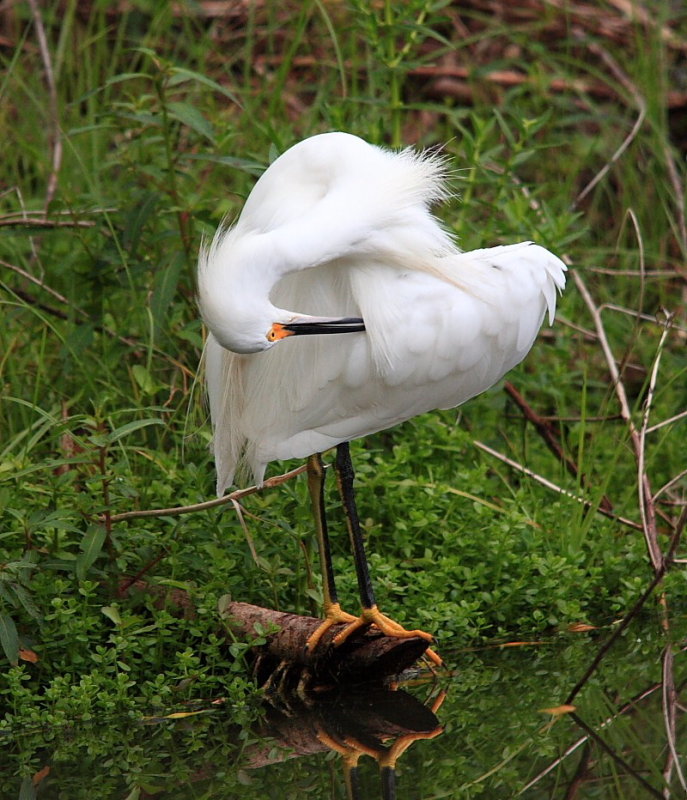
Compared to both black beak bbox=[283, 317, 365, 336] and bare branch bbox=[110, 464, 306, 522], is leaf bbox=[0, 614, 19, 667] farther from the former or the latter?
black beak bbox=[283, 317, 365, 336]

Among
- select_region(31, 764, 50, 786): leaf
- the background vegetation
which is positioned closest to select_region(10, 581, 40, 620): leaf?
the background vegetation

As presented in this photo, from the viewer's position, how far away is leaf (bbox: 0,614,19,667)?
9.18ft

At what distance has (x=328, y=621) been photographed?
3.05 metres

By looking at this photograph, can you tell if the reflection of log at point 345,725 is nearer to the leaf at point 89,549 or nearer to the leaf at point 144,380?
the leaf at point 89,549

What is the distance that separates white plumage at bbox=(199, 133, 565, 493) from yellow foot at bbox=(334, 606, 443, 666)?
44 cm

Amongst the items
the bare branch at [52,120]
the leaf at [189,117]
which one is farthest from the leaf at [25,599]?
the bare branch at [52,120]

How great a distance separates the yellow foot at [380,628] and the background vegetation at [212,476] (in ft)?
0.36

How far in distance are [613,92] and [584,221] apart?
3.33 ft

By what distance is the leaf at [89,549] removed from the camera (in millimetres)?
2936

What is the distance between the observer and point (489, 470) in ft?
13.3

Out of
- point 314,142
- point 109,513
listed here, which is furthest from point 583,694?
point 314,142

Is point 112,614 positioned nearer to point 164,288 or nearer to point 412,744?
point 412,744

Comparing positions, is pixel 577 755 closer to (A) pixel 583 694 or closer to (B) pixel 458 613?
(A) pixel 583 694

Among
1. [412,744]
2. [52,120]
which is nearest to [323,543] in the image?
[412,744]
